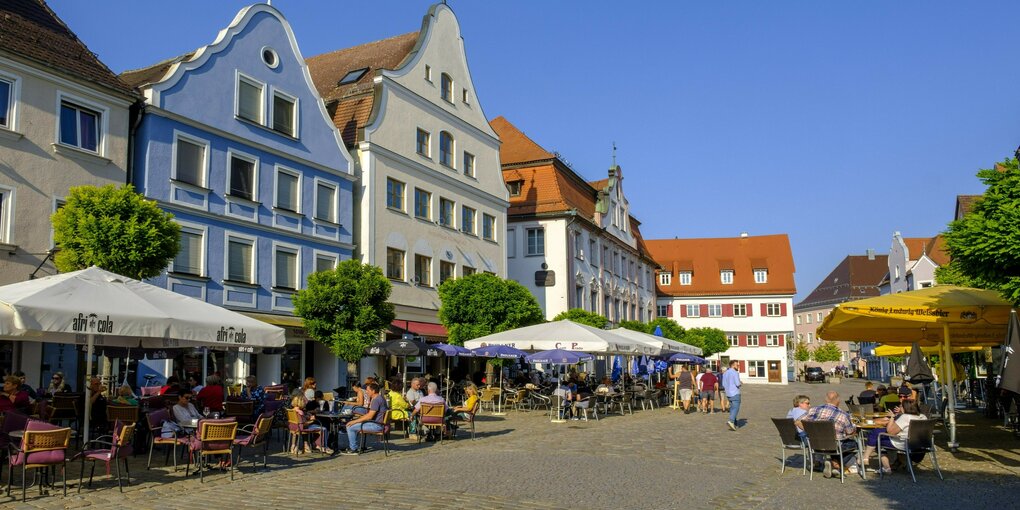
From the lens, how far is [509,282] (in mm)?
31328

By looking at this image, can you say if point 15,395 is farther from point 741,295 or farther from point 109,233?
point 741,295

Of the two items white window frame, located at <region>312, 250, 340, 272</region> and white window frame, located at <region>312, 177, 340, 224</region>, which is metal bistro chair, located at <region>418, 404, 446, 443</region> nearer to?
white window frame, located at <region>312, 250, 340, 272</region>

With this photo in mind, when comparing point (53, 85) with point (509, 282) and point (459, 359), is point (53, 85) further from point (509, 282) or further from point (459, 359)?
point (459, 359)

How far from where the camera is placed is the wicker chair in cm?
1184

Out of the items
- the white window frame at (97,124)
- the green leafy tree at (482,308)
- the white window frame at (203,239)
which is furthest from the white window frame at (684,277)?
the white window frame at (97,124)

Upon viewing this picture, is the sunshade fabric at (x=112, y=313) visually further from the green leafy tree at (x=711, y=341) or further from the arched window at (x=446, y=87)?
the green leafy tree at (x=711, y=341)

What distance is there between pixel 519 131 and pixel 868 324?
35228mm

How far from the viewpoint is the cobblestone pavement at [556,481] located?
10.2 metres

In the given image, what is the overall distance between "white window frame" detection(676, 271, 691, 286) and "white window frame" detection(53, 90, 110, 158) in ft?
202

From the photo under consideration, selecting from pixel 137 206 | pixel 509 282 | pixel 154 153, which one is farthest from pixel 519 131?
pixel 137 206

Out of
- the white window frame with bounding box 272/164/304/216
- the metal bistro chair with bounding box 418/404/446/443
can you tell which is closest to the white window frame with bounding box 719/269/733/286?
the white window frame with bounding box 272/164/304/216

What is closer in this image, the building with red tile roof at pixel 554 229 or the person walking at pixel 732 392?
the person walking at pixel 732 392

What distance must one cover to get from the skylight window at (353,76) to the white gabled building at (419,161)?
65 millimetres

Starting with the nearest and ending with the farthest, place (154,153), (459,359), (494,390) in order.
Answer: (154,153), (494,390), (459,359)
